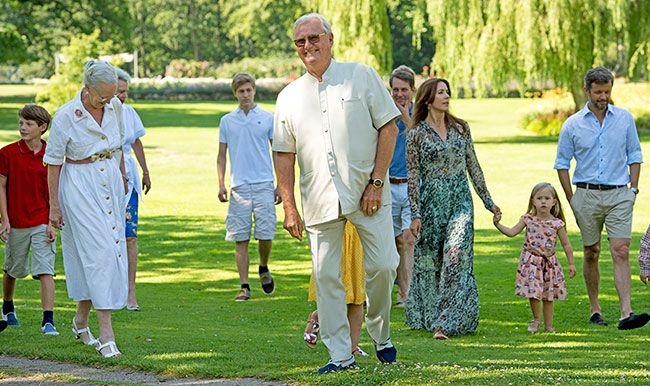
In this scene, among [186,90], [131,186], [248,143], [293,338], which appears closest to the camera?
[293,338]

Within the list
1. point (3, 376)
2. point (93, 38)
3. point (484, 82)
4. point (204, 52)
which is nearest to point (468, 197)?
point (3, 376)

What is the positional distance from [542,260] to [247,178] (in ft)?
11.6

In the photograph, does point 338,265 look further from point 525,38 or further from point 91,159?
point 525,38

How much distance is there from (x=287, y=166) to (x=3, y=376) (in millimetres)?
2254

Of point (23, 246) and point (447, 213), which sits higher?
point (447, 213)

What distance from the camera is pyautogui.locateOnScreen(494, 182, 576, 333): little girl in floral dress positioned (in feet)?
33.7

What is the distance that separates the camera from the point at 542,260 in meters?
10.4

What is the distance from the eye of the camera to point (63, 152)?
8789 millimetres

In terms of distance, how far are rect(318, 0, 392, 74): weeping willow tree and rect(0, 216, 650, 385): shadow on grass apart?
22.4 metres

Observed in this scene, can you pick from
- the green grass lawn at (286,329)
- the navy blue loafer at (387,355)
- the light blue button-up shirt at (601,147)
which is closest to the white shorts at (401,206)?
the green grass lawn at (286,329)

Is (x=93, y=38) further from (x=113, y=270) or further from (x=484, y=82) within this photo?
(x=113, y=270)

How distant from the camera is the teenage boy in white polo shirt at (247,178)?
1261 cm

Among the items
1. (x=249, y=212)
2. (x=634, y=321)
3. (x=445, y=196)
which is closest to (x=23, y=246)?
(x=249, y=212)

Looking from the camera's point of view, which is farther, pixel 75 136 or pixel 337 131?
pixel 75 136
